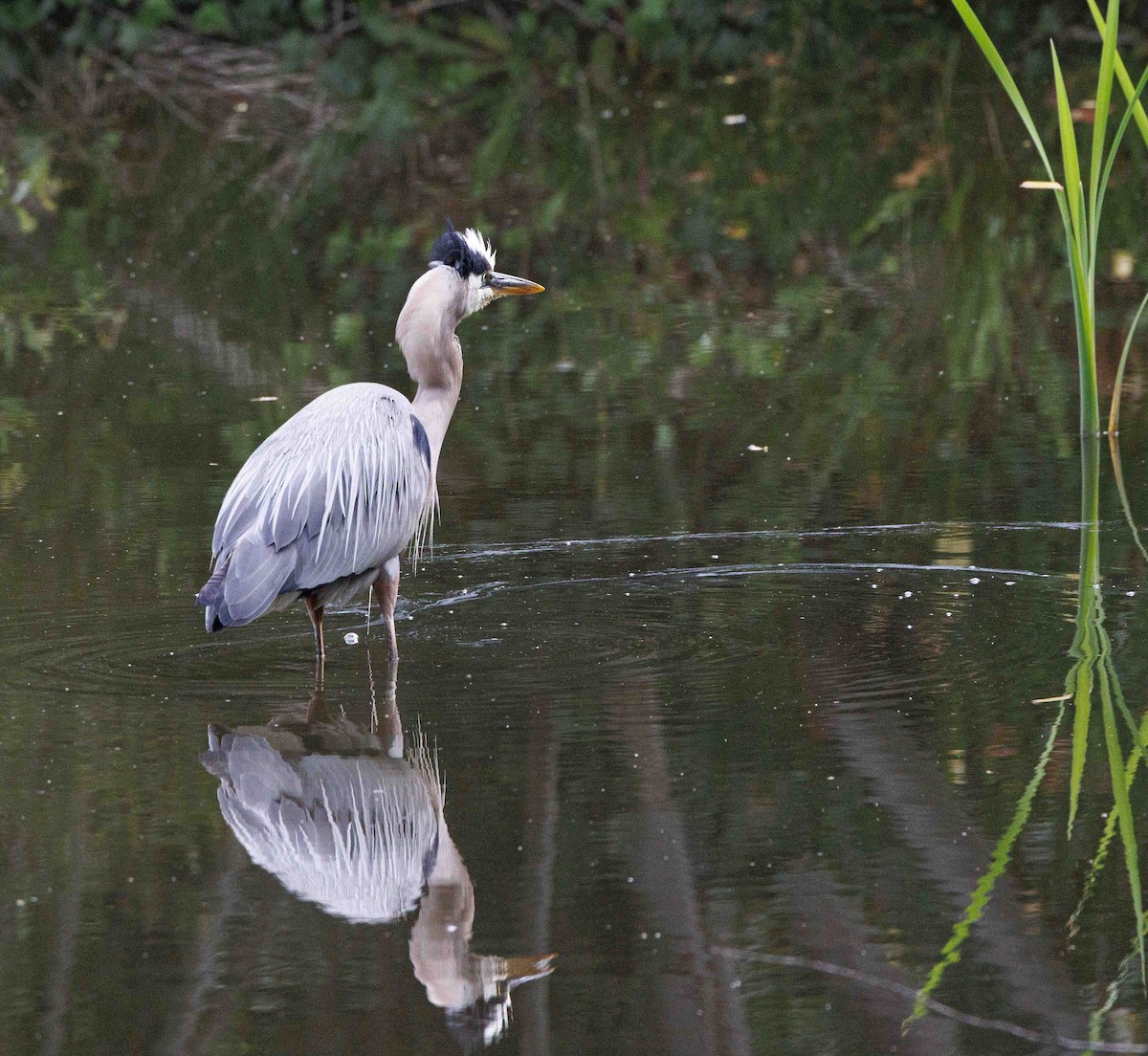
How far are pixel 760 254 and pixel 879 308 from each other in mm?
1807

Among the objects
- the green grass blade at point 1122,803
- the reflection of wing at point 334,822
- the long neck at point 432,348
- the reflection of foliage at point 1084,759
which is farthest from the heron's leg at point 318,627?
the green grass blade at point 1122,803

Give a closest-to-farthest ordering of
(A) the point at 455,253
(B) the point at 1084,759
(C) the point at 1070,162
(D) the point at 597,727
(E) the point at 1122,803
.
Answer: (E) the point at 1122,803 → (B) the point at 1084,759 → (D) the point at 597,727 → (A) the point at 455,253 → (C) the point at 1070,162

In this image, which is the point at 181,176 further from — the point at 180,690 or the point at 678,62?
the point at 180,690

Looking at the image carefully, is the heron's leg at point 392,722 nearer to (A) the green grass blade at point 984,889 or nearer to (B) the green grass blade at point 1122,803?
(A) the green grass blade at point 984,889

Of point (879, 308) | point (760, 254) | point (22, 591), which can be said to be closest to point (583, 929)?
point (22, 591)

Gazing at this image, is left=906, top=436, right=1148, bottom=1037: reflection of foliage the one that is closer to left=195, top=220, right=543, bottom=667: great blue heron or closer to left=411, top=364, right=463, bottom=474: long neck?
left=195, top=220, right=543, bottom=667: great blue heron

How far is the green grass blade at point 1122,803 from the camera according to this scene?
13.7 feet

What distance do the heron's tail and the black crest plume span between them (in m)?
1.36

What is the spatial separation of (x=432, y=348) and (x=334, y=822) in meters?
2.28

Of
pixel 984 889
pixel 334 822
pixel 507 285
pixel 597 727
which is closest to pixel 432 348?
pixel 507 285

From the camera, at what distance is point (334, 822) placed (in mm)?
4840

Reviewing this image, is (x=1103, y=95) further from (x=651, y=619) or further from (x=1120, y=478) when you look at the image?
(x=651, y=619)

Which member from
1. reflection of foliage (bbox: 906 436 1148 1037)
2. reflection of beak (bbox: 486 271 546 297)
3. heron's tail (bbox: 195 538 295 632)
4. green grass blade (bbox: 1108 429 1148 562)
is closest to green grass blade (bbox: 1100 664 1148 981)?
reflection of foliage (bbox: 906 436 1148 1037)

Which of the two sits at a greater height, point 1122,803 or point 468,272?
point 468,272
